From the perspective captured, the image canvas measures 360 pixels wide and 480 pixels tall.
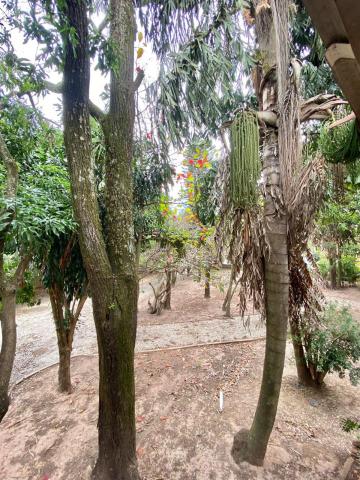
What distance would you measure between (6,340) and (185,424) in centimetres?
260

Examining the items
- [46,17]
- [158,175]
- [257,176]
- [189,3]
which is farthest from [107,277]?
[189,3]

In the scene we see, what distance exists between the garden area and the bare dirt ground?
0.08ft

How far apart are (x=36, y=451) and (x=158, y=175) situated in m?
4.25

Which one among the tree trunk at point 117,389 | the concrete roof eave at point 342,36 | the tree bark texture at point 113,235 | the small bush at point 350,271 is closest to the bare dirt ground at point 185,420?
the tree trunk at point 117,389

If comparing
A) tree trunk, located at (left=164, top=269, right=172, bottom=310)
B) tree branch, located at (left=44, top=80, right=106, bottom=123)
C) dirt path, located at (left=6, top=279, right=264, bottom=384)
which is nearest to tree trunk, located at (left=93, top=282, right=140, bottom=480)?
tree branch, located at (left=44, top=80, right=106, bottom=123)

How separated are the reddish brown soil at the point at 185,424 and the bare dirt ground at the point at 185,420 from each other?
0.01 m

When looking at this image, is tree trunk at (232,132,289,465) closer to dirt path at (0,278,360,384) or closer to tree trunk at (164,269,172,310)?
dirt path at (0,278,360,384)

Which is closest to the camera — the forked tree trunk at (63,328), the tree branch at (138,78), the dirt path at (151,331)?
the tree branch at (138,78)

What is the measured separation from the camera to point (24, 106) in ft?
7.92

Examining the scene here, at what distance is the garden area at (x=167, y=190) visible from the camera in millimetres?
1854

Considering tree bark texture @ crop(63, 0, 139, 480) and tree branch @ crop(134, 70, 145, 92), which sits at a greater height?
tree branch @ crop(134, 70, 145, 92)

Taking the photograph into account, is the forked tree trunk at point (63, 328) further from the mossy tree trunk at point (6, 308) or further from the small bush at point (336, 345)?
the small bush at point (336, 345)

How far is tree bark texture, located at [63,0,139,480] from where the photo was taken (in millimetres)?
1858

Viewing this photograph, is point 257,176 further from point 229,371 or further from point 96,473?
point 229,371
